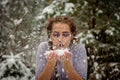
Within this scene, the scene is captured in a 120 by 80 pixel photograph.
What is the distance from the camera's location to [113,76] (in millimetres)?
5930

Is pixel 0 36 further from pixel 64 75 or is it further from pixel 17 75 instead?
pixel 64 75

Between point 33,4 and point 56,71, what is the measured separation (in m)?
3.85

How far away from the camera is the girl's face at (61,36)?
94.7 inches

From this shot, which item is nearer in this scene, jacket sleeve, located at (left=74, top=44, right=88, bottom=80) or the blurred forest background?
jacket sleeve, located at (left=74, top=44, right=88, bottom=80)

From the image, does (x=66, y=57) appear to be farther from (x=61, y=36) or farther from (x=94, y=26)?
(x=94, y=26)

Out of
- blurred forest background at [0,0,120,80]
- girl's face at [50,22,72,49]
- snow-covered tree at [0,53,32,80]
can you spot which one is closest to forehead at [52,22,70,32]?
girl's face at [50,22,72,49]

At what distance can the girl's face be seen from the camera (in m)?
2.41

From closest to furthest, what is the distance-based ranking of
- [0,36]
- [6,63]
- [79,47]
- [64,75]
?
[64,75] < [79,47] < [6,63] < [0,36]

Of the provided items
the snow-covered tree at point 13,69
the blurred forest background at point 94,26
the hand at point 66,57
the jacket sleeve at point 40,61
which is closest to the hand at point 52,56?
the hand at point 66,57

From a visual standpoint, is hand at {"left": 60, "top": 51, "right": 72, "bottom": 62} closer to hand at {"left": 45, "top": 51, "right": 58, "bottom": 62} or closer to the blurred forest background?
hand at {"left": 45, "top": 51, "right": 58, "bottom": 62}

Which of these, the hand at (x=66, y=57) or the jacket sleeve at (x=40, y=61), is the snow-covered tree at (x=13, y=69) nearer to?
the jacket sleeve at (x=40, y=61)

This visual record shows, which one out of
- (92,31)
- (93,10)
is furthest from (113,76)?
(93,10)

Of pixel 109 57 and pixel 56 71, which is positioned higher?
pixel 56 71

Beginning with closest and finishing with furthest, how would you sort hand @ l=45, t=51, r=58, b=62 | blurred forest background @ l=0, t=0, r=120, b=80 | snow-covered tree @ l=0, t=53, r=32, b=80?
hand @ l=45, t=51, r=58, b=62 < snow-covered tree @ l=0, t=53, r=32, b=80 < blurred forest background @ l=0, t=0, r=120, b=80
